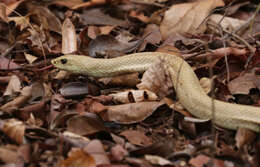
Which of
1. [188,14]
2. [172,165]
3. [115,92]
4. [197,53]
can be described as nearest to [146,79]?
[115,92]

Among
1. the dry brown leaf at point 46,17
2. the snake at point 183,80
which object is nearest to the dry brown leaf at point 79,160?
the snake at point 183,80

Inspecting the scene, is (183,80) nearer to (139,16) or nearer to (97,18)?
(139,16)

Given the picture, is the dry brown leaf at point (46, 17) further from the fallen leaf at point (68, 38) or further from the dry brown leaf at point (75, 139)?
the dry brown leaf at point (75, 139)

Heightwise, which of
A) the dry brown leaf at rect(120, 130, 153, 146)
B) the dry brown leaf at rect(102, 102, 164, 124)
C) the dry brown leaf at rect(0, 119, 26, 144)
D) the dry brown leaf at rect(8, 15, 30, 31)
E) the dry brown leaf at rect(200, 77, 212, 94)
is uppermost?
the dry brown leaf at rect(8, 15, 30, 31)

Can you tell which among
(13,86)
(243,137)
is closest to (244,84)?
(243,137)

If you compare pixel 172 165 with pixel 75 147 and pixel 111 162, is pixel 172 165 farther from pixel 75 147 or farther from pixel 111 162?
pixel 75 147

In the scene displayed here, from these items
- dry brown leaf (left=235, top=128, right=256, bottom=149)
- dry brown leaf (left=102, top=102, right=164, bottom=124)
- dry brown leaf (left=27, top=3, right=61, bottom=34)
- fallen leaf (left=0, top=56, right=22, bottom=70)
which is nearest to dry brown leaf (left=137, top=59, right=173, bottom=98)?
dry brown leaf (left=102, top=102, right=164, bottom=124)

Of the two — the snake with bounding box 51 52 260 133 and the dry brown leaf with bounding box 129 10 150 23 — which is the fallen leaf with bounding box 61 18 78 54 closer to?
the snake with bounding box 51 52 260 133
